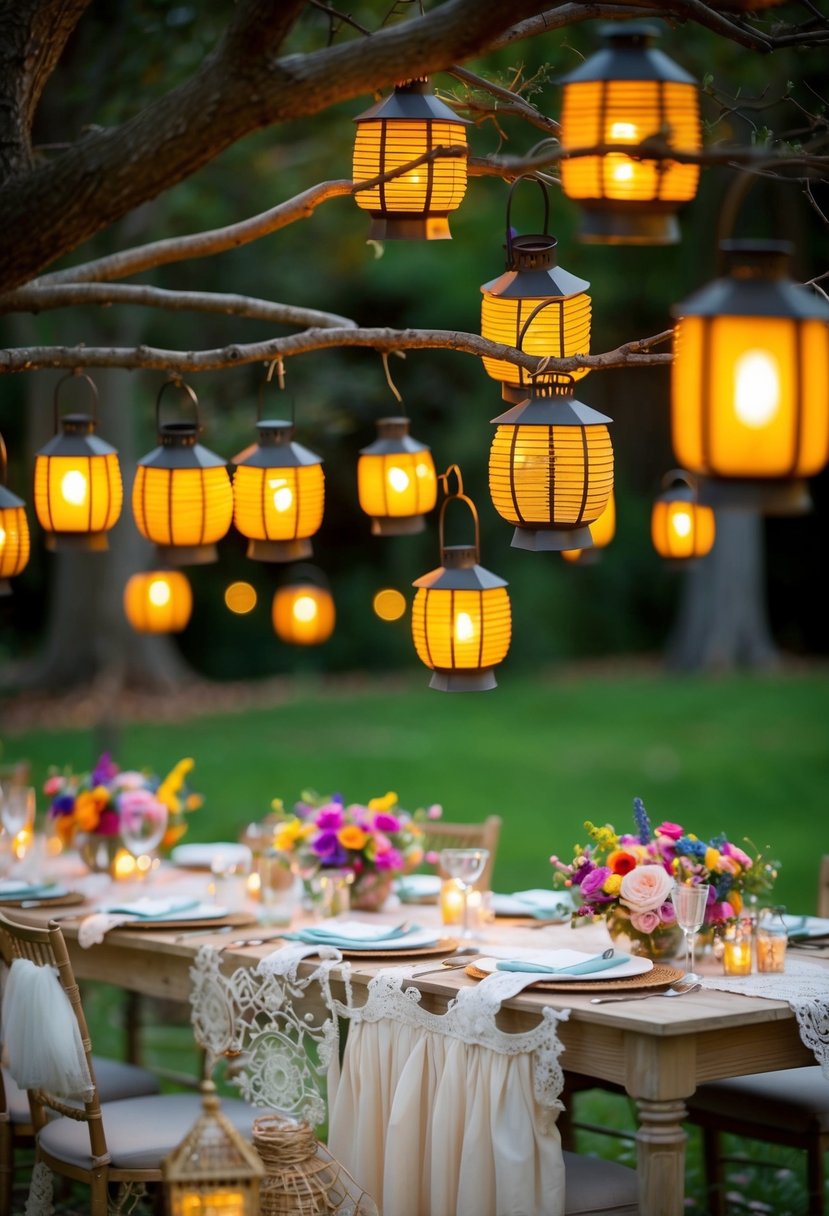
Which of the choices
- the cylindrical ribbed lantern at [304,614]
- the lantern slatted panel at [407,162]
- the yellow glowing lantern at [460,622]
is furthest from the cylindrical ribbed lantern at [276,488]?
the cylindrical ribbed lantern at [304,614]

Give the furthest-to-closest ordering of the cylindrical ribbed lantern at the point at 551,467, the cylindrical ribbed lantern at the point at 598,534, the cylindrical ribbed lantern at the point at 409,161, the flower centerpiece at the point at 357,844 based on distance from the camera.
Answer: the flower centerpiece at the point at 357,844
the cylindrical ribbed lantern at the point at 598,534
the cylindrical ribbed lantern at the point at 409,161
the cylindrical ribbed lantern at the point at 551,467

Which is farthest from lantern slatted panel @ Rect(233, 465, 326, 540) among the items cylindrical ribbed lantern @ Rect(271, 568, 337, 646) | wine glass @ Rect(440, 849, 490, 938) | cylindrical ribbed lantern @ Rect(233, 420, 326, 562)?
cylindrical ribbed lantern @ Rect(271, 568, 337, 646)

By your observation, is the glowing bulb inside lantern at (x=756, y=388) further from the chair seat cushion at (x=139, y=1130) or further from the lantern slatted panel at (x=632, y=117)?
the chair seat cushion at (x=139, y=1130)

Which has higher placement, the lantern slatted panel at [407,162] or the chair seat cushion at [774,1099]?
the lantern slatted panel at [407,162]

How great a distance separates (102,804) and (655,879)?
7.51ft

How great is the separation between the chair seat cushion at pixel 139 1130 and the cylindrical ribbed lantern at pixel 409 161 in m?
2.35

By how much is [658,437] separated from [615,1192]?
16.9m

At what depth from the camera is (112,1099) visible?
16.3ft

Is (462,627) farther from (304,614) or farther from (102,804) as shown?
(304,614)

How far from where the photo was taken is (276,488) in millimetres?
4879

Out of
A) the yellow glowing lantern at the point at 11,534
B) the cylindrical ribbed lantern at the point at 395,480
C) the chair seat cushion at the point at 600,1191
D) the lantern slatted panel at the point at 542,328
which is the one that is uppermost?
the lantern slatted panel at the point at 542,328

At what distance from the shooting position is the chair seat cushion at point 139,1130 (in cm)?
435

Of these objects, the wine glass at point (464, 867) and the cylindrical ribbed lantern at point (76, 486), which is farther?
the cylindrical ribbed lantern at point (76, 486)

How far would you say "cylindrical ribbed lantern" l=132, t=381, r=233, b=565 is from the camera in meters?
4.79
